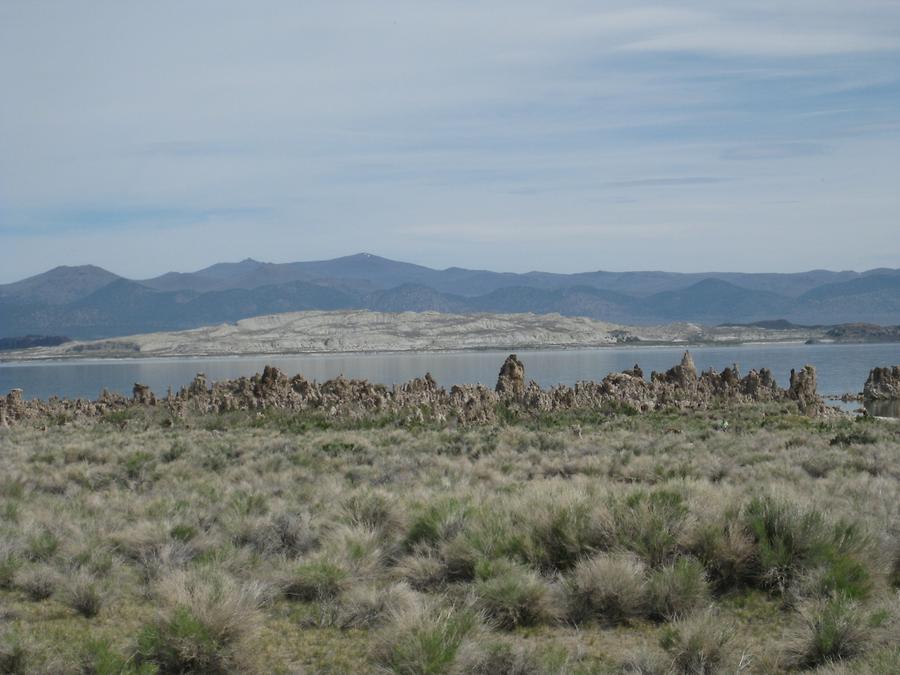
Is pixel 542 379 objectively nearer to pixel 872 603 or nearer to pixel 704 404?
pixel 704 404

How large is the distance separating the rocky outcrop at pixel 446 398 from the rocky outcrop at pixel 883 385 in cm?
1074

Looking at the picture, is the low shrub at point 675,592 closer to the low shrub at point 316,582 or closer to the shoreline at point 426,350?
the low shrub at point 316,582

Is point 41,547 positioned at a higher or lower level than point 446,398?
higher

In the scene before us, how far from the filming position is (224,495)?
13.0 meters

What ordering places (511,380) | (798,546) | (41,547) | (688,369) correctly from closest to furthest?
(798,546), (41,547), (511,380), (688,369)

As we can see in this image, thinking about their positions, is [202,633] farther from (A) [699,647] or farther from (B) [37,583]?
(A) [699,647]

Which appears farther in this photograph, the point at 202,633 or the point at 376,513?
the point at 376,513

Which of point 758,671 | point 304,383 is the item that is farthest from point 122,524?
point 304,383

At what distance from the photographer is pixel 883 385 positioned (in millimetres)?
45969

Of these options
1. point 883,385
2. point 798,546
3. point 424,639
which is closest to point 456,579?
point 424,639

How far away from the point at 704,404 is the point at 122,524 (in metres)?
24.4

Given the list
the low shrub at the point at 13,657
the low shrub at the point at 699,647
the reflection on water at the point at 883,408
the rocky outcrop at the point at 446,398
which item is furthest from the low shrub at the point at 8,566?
the reflection on water at the point at 883,408

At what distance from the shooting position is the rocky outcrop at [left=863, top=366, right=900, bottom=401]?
4473 centimetres

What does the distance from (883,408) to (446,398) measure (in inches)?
767
